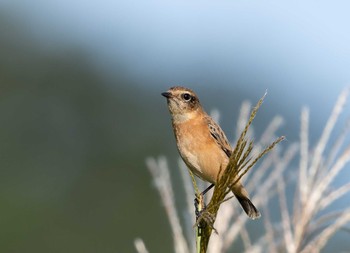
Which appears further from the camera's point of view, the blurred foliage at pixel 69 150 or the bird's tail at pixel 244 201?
the blurred foliage at pixel 69 150

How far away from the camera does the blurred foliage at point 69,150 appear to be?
55.6 feet

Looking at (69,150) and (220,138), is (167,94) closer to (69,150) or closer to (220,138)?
(220,138)

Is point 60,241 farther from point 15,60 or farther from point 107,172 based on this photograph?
point 15,60

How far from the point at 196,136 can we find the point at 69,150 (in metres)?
16.8

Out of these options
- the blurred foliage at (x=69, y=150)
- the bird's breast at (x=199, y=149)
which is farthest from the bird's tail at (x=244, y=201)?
the blurred foliage at (x=69, y=150)

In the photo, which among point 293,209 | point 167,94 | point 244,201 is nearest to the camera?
point 293,209

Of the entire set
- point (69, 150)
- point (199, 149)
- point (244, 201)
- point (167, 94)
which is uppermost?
point (167, 94)

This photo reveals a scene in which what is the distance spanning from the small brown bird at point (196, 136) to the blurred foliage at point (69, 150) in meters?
9.15

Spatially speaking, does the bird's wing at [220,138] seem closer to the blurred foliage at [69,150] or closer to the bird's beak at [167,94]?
the bird's beak at [167,94]

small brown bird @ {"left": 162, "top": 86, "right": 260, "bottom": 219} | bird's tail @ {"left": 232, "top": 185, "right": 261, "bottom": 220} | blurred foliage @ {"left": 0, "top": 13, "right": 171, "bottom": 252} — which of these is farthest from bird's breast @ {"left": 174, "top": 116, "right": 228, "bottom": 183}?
blurred foliage @ {"left": 0, "top": 13, "right": 171, "bottom": 252}

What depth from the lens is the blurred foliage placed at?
16.9m

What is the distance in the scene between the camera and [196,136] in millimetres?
5812

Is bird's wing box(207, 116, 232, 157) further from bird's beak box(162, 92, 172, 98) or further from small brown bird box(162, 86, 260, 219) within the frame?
bird's beak box(162, 92, 172, 98)

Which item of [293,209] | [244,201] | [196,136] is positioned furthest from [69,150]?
[293,209]
